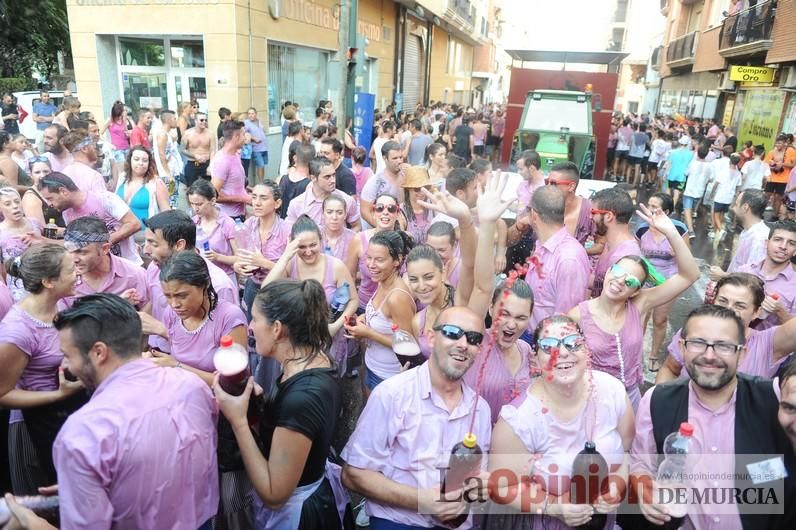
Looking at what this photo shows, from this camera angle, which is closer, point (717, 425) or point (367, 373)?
point (717, 425)

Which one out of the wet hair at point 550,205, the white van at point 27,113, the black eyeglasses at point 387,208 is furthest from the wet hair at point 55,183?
the white van at point 27,113

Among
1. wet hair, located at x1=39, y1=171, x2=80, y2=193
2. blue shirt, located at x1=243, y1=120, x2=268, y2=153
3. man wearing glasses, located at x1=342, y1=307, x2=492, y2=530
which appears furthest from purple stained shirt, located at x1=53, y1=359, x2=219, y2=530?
blue shirt, located at x1=243, y1=120, x2=268, y2=153

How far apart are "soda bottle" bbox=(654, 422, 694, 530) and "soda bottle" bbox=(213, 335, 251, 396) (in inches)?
66.1

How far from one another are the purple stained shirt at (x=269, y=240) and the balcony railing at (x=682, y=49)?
28.0 meters

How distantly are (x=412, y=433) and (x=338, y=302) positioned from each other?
1.67 meters

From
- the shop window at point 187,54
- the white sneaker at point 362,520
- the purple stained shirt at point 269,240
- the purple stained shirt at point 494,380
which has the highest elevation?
the shop window at point 187,54

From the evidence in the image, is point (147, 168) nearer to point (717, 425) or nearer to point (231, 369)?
Answer: point (231, 369)

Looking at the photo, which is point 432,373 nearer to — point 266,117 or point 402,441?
point 402,441

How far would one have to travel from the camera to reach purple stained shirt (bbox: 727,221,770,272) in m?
4.76

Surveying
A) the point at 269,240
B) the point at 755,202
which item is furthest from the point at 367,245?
the point at 755,202

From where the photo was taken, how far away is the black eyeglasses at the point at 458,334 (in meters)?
2.35

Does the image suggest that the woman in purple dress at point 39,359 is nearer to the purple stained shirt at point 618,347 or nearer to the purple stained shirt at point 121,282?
the purple stained shirt at point 121,282

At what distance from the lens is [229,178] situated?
591 cm

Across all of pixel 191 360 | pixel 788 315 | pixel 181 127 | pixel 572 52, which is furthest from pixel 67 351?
pixel 572 52
